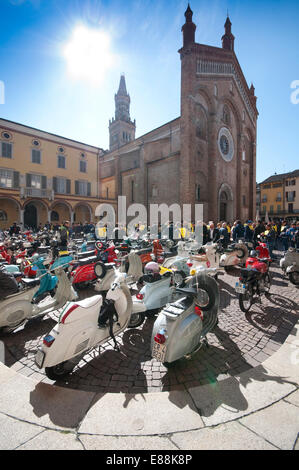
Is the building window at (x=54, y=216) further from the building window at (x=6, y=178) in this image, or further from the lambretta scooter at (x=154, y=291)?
the lambretta scooter at (x=154, y=291)

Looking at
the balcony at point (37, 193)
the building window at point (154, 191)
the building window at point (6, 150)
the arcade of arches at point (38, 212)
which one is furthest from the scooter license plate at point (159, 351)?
the building window at point (6, 150)

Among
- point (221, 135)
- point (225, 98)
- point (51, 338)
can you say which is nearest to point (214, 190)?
point (221, 135)

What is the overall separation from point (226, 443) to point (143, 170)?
2667 cm

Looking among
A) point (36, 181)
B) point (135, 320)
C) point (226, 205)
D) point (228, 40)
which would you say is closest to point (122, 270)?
point (135, 320)

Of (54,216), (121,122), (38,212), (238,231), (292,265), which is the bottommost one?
(292,265)

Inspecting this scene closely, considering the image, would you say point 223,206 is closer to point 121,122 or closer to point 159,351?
point 159,351

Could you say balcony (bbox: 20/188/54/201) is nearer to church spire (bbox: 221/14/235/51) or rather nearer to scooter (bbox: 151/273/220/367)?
scooter (bbox: 151/273/220/367)

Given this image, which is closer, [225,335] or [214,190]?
[225,335]

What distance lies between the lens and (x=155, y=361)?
3.02 meters

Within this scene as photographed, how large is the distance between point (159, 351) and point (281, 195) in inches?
2107

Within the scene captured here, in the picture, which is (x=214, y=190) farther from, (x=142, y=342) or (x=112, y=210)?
(x=142, y=342)

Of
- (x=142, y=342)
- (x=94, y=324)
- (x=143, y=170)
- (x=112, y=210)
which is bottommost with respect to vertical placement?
(x=142, y=342)

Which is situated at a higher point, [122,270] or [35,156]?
[35,156]
